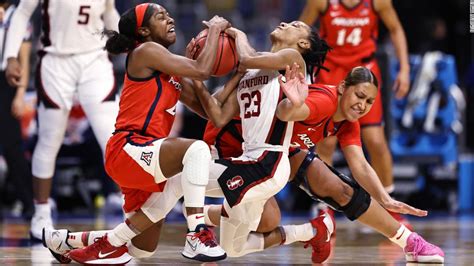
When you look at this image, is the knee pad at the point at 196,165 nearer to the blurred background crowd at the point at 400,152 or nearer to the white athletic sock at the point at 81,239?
the white athletic sock at the point at 81,239

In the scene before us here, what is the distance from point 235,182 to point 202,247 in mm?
452

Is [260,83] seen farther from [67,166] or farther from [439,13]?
[439,13]

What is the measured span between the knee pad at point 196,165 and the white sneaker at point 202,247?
0.73 feet

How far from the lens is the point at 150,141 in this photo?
5422mm

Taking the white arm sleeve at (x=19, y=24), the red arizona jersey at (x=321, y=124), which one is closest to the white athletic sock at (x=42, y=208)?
the white arm sleeve at (x=19, y=24)

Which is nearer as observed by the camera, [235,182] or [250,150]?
[235,182]

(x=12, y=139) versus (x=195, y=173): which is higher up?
(x=195, y=173)

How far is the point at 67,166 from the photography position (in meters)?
10.8

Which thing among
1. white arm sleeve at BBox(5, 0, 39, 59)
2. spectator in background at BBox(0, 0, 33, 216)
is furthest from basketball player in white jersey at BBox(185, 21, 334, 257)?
spectator in background at BBox(0, 0, 33, 216)

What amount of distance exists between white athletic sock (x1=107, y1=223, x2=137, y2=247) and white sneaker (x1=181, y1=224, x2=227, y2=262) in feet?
1.46

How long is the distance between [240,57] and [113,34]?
761mm

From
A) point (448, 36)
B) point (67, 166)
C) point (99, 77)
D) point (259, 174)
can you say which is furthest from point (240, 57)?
point (448, 36)

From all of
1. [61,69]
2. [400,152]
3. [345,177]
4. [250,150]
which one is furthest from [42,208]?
[400,152]

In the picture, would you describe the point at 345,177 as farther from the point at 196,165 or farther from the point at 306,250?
the point at 306,250
